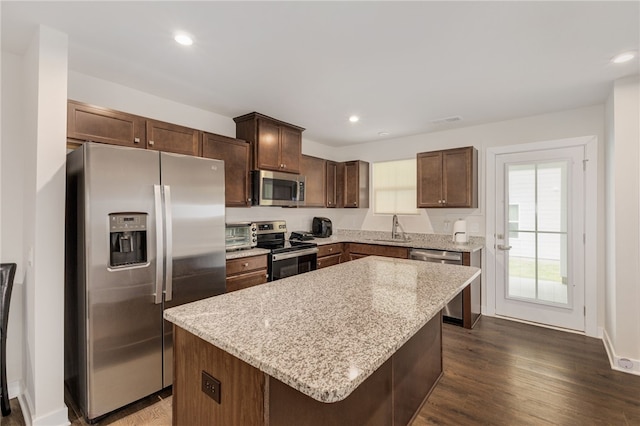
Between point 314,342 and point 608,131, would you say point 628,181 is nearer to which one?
point 608,131

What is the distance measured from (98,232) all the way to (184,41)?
137 centimetres

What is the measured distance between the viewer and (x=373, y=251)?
4.26 meters

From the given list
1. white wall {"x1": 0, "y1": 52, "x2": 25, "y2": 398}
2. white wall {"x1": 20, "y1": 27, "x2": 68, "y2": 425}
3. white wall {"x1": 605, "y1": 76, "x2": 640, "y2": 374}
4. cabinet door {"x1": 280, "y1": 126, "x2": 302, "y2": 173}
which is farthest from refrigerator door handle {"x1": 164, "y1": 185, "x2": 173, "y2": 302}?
white wall {"x1": 605, "y1": 76, "x2": 640, "y2": 374}

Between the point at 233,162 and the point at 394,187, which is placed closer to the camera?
the point at 233,162

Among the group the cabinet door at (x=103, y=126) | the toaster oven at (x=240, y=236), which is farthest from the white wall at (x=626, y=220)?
the cabinet door at (x=103, y=126)

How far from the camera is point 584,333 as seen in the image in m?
3.35

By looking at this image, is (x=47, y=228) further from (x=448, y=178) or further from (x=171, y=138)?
(x=448, y=178)

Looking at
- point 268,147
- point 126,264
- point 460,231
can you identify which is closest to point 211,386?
point 126,264

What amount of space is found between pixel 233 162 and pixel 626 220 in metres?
3.69

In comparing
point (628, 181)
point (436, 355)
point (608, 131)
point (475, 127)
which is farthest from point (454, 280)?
point (475, 127)

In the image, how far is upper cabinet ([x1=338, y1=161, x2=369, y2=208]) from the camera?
4898mm

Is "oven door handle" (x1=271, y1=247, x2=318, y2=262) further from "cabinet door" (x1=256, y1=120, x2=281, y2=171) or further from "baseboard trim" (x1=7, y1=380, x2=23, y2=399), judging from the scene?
"baseboard trim" (x1=7, y1=380, x2=23, y2=399)

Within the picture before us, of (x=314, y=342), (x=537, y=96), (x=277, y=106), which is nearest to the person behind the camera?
(x=314, y=342)

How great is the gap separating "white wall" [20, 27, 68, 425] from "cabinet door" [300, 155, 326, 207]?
276cm
